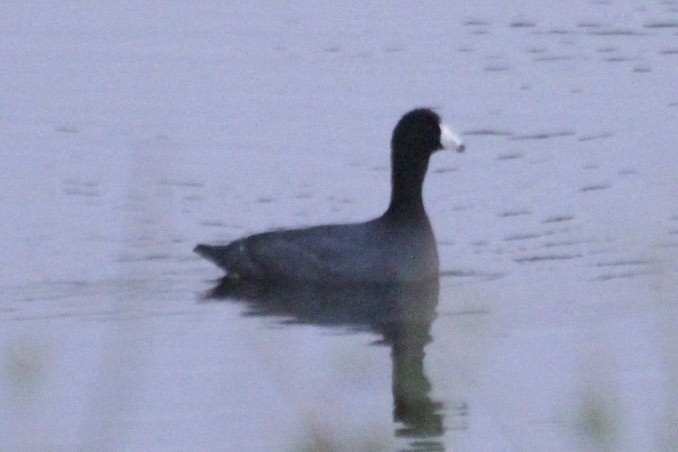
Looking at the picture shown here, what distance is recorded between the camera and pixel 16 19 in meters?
18.7

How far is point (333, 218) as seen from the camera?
14.3 m

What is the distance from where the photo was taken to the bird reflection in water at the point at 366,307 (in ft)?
Answer: 36.8

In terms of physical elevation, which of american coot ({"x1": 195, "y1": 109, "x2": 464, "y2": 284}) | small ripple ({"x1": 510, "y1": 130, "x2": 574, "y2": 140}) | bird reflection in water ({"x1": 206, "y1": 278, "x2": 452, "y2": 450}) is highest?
small ripple ({"x1": 510, "y1": 130, "x2": 574, "y2": 140})

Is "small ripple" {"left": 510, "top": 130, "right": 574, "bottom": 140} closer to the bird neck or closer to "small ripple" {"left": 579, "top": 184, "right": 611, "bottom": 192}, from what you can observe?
"small ripple" {"left": 579, "top": 184, "right": 611, "bottom": 192}

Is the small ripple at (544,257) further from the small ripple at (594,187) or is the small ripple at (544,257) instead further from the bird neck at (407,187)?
the small ripple at (594,187)

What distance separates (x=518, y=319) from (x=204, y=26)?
7.73m

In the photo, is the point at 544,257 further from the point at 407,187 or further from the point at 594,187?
the point at 594,187

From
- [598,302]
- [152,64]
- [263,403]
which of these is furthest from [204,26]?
[263,403]

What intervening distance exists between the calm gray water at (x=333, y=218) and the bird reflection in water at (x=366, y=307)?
30mm

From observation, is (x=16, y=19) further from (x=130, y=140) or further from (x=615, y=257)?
(x=615, y=257)

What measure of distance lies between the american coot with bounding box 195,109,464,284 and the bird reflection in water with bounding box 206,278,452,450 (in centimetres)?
7

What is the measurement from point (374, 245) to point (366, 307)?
537mm

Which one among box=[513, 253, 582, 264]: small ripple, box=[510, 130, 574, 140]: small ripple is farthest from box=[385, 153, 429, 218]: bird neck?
box=[510, 130, 574, 140]: small ripple

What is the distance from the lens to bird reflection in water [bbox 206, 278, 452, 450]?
1120 cm
